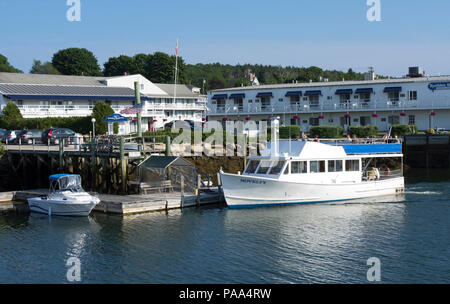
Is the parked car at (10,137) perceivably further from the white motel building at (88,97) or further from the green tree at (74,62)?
the green tree at (74,62)

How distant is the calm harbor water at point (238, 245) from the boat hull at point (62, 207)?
0.55 meters

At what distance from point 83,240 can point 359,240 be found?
13097 millimetres

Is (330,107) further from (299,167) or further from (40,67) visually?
(40,67)

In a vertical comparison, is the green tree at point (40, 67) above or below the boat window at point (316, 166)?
above

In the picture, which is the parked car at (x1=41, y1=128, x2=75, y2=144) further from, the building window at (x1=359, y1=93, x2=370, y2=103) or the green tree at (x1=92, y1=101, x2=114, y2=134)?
the building window at (x1=359, y1=93, x2=370, y2=103)

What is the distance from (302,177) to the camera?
32.2m

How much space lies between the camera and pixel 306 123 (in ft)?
221

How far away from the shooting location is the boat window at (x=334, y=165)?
3328 cm

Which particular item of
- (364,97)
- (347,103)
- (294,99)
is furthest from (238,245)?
(294,99)

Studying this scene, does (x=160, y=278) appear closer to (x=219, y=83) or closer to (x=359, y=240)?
(x=359, y=240)

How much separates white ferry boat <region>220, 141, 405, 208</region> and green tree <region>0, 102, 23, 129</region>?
3645 cm

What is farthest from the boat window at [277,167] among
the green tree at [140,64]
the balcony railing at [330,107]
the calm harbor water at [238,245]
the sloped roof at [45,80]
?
the green tree at [140,64]

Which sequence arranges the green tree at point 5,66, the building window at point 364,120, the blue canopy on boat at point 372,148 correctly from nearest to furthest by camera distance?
the blue canopy on boat at point 372,148 → the building window at point 364,120 → the green tree at point 5,66
